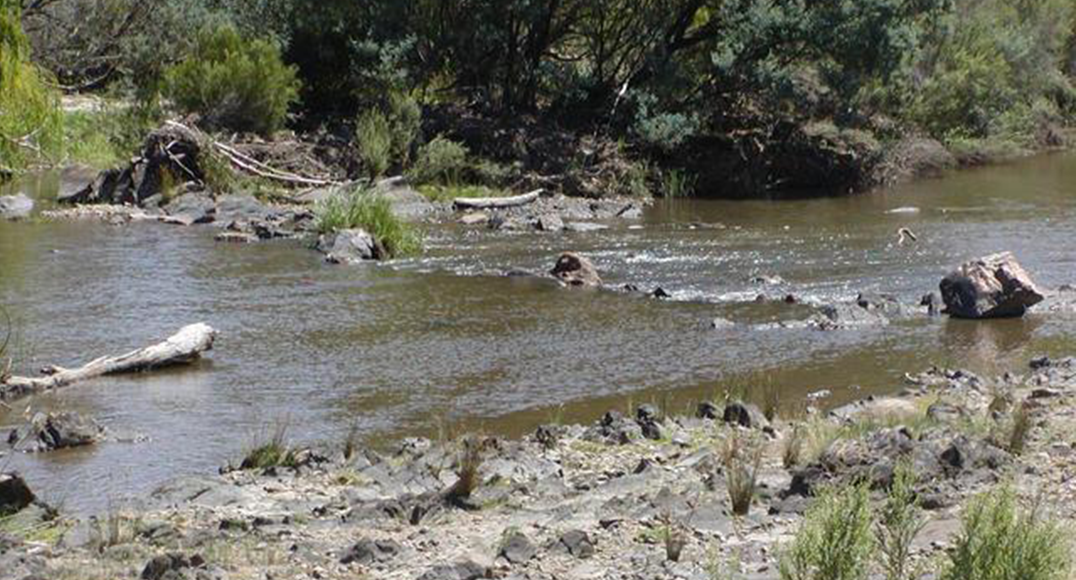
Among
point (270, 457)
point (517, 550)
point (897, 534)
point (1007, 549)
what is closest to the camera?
point (1007, 549)

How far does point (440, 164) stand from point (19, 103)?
62.3 feet

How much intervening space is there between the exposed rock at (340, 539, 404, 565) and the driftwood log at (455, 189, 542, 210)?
19752 millimetres

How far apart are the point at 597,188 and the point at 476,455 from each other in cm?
2080

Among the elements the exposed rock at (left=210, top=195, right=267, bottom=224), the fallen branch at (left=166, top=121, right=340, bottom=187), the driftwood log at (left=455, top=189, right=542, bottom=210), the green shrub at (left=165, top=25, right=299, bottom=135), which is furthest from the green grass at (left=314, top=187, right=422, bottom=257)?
the green shrub at (left=165, top=25, right=299, bottom=135)

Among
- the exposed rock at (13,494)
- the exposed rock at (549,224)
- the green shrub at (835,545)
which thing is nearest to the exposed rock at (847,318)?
the exposed rock at (549,224)

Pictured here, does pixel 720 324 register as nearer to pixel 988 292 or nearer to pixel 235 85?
pixel 988 292

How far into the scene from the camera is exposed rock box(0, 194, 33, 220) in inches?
1049

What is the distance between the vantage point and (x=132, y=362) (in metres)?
15.7

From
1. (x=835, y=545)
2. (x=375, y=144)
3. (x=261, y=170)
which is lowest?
(x=835, y=545)

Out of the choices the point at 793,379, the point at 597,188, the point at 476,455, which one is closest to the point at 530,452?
the point at 476,455

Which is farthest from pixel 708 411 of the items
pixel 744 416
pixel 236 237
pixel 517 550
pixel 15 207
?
pixel 15 207

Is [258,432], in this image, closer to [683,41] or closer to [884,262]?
[884,262]

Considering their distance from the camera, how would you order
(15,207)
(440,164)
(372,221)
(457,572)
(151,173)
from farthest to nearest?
(440,164) → (151,173) → (15,207) → (372,221) → (457,572)

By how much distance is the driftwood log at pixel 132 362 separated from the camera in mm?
14594
